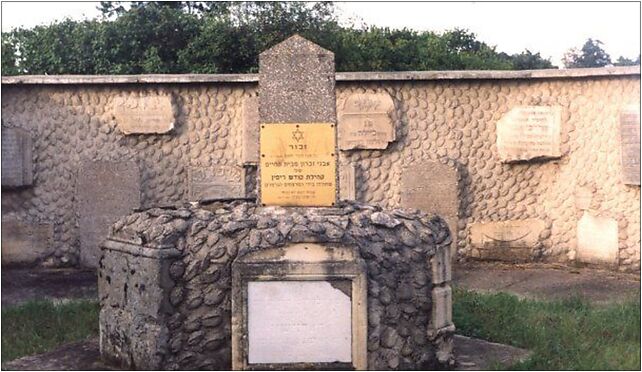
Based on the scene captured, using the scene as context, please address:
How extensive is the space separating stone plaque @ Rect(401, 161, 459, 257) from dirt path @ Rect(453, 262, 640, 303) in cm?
83

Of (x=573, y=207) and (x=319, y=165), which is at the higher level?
(x=319, y=165)

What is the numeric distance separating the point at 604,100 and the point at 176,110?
6383 millimetres

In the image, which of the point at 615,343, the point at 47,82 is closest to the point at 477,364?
the point at 615,343

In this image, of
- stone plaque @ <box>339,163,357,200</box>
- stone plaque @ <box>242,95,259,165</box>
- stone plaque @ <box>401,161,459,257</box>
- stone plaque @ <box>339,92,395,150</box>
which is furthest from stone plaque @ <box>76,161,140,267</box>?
stone plaque @ <box>401,161,459,257</box>

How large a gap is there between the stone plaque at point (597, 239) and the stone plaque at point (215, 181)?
515cm

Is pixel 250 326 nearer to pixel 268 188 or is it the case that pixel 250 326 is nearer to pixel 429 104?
pixel 268 188

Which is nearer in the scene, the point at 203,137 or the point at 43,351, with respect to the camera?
the point at 43,351

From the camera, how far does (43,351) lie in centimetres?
659

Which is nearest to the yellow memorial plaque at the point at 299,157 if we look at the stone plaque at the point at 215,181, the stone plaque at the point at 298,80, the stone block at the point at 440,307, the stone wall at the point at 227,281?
the stone plaque at the point at 298,80

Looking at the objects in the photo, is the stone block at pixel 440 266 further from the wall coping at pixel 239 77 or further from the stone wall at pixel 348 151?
the wall coping at pixel 239 77

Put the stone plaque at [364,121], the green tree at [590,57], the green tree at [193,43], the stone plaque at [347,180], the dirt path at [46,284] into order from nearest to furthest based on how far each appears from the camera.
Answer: the dirt path at [46,284], the stone plaque at [364,121], the stone plaque at [347,180], the green tree at [193,43], the green tree at [590,57]

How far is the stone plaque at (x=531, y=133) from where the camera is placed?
11.3 metres

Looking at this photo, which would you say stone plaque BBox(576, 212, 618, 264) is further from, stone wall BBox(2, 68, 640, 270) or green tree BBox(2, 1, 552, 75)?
green tree BBox(2, 1, 552, 75)

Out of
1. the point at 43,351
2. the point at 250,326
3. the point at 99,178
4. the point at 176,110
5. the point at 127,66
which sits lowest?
the point at 43,351
